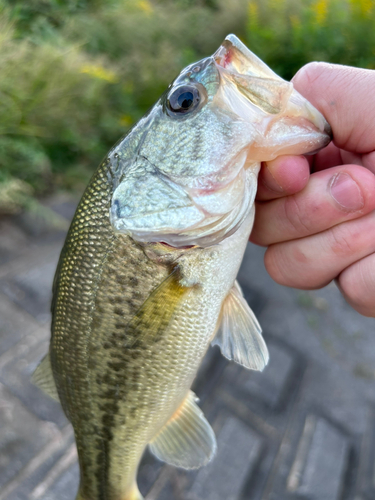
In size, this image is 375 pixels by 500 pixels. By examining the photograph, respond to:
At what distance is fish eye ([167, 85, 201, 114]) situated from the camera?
787 mm

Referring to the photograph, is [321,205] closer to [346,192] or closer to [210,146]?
[346,192]

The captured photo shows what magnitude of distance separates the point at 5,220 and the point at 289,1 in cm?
370

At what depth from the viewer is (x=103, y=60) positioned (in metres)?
3.41

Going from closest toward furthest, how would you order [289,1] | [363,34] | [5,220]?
[5,220] < [363,34] < [289,1]

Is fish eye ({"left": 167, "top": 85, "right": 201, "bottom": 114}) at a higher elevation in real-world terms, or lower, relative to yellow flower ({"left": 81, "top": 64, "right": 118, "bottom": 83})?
higher

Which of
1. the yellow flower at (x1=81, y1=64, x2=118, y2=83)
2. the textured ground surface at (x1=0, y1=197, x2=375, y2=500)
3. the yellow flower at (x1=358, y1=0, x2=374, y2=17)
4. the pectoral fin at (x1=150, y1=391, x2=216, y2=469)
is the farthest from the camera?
the yellow flower at (x1=358, y1=0, x2=374, y2=17)

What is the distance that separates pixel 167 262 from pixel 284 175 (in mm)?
360

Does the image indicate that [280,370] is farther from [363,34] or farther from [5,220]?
[363,34]

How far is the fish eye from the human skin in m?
0.23

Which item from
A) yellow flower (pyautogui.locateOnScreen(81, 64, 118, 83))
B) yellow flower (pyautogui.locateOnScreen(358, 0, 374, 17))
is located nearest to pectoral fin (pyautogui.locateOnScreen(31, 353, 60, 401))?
yellow flower (pyautogui.locateOnScreen(81, 64, 118, 83))

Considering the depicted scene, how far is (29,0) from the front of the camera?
4.17m

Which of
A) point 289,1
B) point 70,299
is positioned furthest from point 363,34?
point 70,299

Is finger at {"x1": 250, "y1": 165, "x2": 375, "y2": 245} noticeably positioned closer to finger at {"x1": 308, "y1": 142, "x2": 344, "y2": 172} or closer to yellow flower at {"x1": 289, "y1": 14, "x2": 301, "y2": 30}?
finger at {"x1": 308, "y1": 142, "x2": 344, "y2": 172}

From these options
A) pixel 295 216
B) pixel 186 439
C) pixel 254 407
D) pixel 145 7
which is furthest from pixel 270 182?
pixel 145 7
